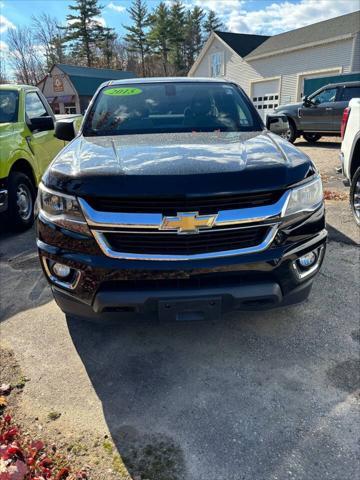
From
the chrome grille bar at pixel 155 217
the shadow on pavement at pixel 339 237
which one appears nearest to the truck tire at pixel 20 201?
the chrome grille bar at pixel 155 217

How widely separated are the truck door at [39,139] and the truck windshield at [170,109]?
2086 mm

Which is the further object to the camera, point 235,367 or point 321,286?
point 321,286

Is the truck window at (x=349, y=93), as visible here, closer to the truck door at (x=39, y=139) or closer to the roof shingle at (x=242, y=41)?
the truck door at (x=39, y=139)

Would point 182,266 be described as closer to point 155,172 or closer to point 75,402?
point 155,172

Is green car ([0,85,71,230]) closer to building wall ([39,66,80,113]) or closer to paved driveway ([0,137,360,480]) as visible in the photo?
paved driveway ([0,137,360,480])

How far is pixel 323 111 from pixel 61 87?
30932mm

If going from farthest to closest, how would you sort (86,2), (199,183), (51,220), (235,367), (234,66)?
(86,2) < (234,66) < (235,367) < (51,220) < (199,183)

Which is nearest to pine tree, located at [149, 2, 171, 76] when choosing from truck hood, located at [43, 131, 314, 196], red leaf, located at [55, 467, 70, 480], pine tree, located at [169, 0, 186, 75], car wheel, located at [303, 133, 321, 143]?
pine tree, located at [169, 0, 186, 75]

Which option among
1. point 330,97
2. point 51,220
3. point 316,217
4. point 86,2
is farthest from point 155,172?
point 86,2

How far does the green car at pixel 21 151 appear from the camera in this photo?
15.7ft

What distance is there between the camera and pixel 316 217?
2406mm

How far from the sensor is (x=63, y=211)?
2.23 metres

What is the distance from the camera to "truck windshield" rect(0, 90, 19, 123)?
5.37 meters

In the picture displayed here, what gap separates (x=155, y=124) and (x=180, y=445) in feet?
8.50
